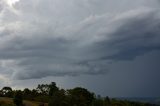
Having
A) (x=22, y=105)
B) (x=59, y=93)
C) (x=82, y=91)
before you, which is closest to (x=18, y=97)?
(x=22, y=105)

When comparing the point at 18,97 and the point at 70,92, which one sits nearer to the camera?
the point at 18,97

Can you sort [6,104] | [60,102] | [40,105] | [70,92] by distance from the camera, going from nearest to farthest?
[60,102] → [6,104] → [40,105] → [70,92]

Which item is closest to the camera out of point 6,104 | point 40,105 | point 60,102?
point 60,102

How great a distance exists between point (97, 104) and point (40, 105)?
35.5 m

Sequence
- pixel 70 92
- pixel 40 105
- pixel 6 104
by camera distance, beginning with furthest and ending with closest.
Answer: pixel 70 92, pixel 40 105, pixel 6 104

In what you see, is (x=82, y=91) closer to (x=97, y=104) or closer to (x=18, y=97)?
(x=97, y=104)

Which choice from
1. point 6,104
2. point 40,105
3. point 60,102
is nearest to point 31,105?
point 40,105

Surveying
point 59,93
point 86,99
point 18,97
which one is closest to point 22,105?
point 18,97

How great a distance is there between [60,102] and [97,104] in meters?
50.0

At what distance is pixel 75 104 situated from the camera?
166500mm

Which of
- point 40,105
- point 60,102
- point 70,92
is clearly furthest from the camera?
point 70,92

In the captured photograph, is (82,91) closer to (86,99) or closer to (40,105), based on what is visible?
(86,99)

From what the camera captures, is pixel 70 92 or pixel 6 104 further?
pixel 70 92

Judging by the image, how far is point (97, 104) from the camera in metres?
193
